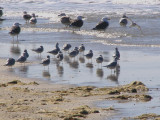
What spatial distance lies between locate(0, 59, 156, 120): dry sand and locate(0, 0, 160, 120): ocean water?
0.41m

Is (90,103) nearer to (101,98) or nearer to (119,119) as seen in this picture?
(101,98)

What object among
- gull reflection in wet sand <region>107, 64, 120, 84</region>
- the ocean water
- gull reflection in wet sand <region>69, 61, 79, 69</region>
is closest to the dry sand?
the ocean water

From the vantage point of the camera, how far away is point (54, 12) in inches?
1289

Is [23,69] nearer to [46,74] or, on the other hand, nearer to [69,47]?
[46,74]

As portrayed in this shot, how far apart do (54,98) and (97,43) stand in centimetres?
A: 912

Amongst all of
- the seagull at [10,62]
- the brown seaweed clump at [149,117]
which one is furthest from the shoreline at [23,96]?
the brown seaweed clump at [149,117]

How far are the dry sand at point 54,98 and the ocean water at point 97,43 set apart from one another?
1.34 ft

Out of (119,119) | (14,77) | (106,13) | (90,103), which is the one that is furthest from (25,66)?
(106,13)

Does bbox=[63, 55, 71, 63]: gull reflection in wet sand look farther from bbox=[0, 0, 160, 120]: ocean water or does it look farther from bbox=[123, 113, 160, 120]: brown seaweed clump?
bbox=[123, 113, 160, 120]: brown seaweed clump

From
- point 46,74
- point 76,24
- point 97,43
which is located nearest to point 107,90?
point 46,74

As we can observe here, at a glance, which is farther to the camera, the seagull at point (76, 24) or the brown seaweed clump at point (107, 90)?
the seagull at point (76, 24)

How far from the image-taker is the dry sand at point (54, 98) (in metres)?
10.5

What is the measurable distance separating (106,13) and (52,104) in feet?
66.2

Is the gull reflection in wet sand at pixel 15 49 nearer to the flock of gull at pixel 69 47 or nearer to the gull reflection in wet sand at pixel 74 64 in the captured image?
the flock of gull at pixel 69 47
